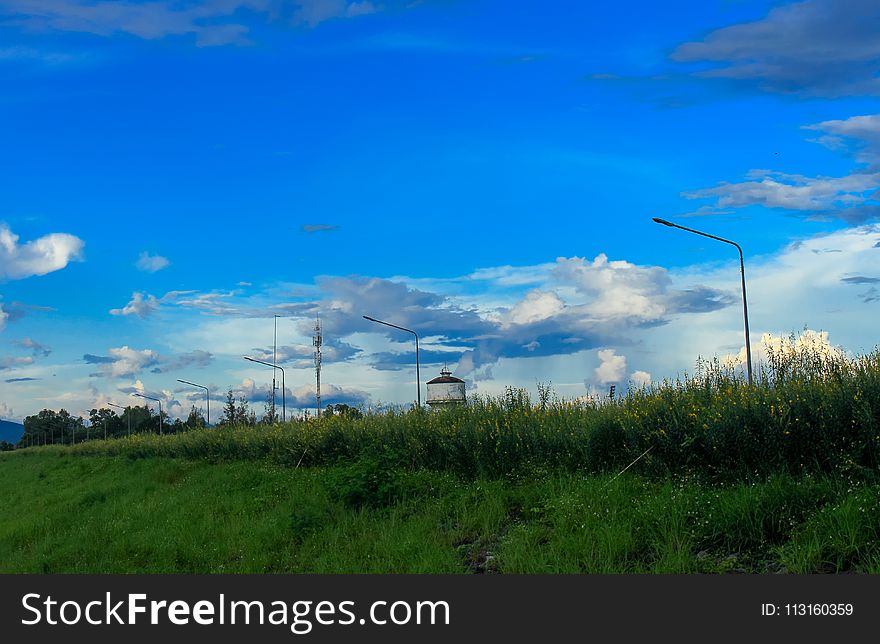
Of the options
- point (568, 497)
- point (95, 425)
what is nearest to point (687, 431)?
point (568, 497)

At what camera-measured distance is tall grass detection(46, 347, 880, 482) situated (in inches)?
491

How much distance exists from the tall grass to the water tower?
67.4 inches

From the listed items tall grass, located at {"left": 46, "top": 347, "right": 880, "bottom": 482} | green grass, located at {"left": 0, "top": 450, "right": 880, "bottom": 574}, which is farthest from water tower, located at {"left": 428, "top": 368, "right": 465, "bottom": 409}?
green grass, located at {"left": 0, "top": 450, "right": 880, "bottom": 574}

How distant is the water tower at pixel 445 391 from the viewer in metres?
25.0

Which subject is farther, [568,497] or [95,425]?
[95,425]

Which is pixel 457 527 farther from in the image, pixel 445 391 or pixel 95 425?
pixel 95 425

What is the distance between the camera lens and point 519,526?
13789 mm

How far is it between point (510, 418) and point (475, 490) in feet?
8.44

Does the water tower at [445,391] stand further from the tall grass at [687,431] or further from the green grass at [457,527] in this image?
the green grass at [457,527]

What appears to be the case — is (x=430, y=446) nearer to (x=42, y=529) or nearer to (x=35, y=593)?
(x=35, y=593)

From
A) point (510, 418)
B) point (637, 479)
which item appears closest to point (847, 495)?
point (637, 479)

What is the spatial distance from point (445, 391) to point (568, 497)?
11.6 metres

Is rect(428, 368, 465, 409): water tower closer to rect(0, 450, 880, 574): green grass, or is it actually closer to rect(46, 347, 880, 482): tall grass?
rect(46, 347, 880, 482): tall grass

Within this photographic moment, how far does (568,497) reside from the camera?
13953 millimetres
